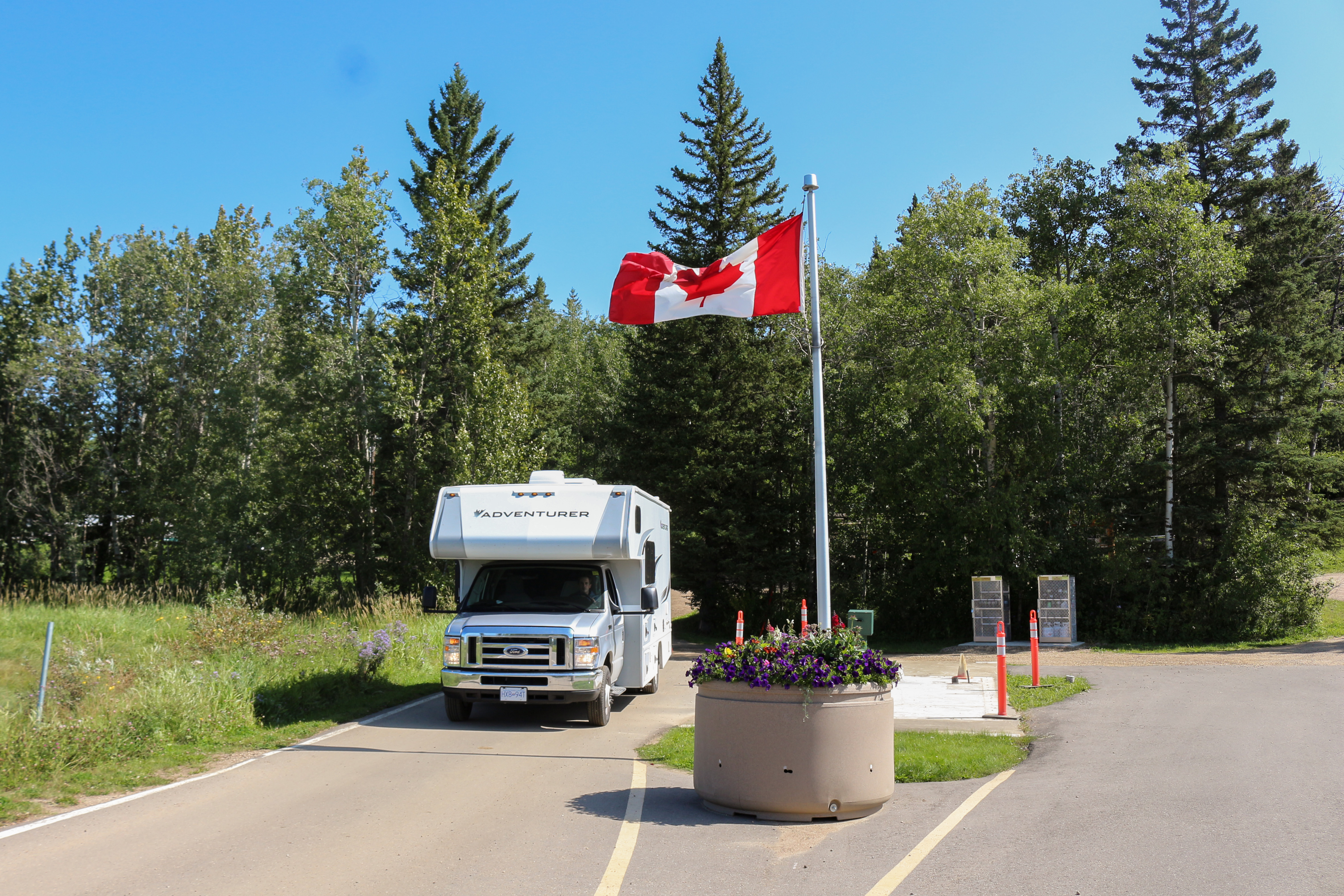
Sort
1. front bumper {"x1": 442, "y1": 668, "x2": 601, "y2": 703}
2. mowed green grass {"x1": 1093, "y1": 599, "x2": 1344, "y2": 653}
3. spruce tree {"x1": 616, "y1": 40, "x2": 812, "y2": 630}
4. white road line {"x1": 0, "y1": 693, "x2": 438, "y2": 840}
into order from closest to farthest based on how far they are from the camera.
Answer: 1. white road line {"x1": 0, "y1": 693, "x2": 438, "y2": 840}
2. front bumper {"x1": 442, "y1": 668, "x2": 601, "y2": 703}
3. mowed green grass {"x1": 1093, "y1": 599, "x2": 1344, "y2": 653}
4. spruce tree {"x1": 616, "y1": 40, "x2": 812, "y2": 630}

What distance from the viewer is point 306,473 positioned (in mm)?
35406

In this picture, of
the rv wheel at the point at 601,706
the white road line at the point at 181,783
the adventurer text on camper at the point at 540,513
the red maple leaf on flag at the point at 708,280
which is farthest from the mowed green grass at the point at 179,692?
the red maple leaf on flag at the point at 708,280

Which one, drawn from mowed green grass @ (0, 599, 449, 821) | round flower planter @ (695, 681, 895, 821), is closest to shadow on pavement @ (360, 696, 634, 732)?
mowed green grass @ (0, 599, 449, 821)

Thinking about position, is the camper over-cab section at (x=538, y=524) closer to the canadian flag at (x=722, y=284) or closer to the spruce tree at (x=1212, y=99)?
the canadian flag at (x=722, y=284)

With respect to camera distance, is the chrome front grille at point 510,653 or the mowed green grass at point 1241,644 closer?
the chrome front grille at point 510,653

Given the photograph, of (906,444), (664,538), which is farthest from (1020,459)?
(664,538)

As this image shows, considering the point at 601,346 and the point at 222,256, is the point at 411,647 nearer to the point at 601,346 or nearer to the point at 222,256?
the point at 222,256

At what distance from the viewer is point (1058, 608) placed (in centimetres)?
2586

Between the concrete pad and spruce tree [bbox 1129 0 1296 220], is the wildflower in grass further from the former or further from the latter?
spruce tree [bbox 1129 0 1296 220]

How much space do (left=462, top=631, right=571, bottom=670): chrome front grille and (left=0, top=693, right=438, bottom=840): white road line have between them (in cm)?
183

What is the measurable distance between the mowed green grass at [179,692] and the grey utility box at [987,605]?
14484mm

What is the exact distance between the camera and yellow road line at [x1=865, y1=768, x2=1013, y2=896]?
5.88 meters

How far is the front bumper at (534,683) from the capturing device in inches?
476

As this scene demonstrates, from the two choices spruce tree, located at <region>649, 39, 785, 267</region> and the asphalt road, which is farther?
spruce tree, located at <region>649, 39, 785, 267</region>
